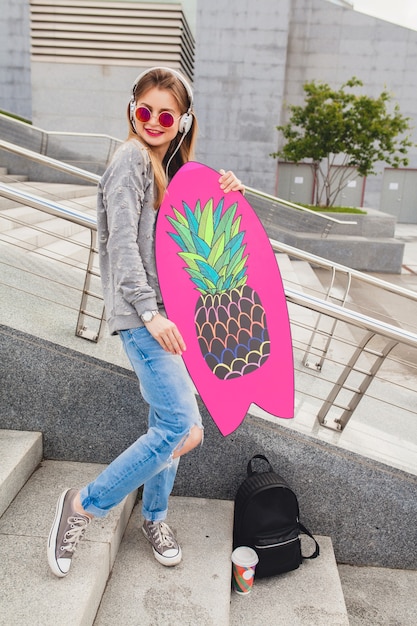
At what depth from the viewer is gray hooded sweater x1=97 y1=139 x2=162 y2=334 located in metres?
1.58

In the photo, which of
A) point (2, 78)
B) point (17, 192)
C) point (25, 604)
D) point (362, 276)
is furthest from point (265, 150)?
point (25, 604)

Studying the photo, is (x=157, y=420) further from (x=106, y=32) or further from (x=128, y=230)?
(x=106, y=32)

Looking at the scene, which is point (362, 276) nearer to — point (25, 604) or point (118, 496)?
point (118, 496)

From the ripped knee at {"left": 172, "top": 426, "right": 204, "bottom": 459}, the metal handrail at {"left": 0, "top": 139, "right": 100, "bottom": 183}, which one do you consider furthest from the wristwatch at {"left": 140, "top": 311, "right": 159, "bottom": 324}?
the metal handrail at {"left": 0, "top": 139, "right": 100, "bottom": 183}

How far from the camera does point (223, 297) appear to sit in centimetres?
201

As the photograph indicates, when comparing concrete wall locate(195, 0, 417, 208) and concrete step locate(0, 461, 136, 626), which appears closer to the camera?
concrete step locate(0, 461, 136, 626)

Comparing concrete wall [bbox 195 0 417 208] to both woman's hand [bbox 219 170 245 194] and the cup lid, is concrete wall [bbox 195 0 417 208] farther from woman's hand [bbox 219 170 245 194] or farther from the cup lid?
the cup lid

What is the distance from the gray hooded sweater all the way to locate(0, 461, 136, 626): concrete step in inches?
34.7

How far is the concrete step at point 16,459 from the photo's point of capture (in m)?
2.10

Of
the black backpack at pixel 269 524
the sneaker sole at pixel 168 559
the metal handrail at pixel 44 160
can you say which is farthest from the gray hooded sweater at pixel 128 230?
the metal handrail at pixel 44 160

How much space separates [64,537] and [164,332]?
2.72ft

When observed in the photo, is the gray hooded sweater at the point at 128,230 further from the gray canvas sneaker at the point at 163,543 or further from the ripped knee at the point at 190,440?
the gray canvas sneaker at the point at 163,543

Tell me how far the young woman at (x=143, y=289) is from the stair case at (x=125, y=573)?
0.13m

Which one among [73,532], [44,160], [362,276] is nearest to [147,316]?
[73,532]
